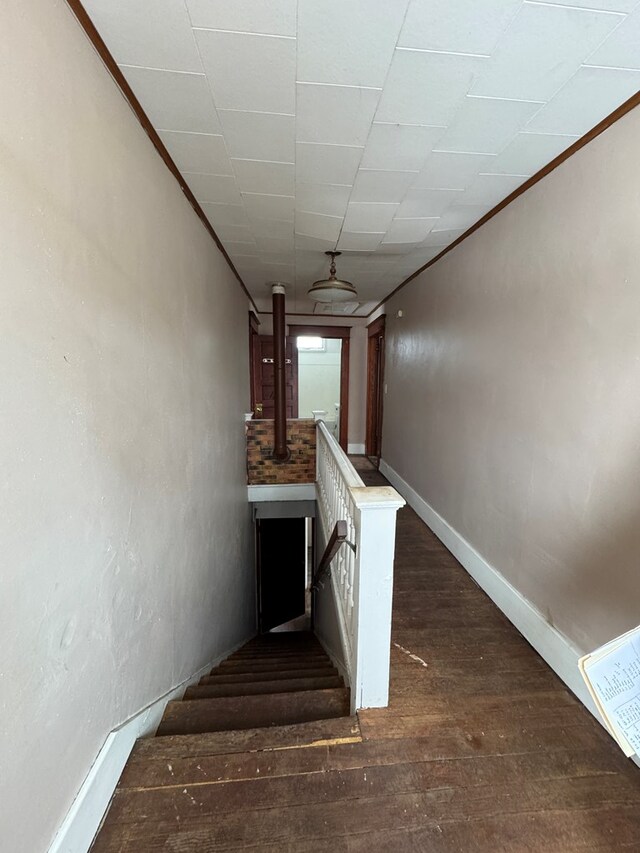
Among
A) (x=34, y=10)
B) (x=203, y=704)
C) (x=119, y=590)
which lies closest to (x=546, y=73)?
(x=34, y=10)

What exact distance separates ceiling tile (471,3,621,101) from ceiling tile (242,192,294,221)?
3.58ft

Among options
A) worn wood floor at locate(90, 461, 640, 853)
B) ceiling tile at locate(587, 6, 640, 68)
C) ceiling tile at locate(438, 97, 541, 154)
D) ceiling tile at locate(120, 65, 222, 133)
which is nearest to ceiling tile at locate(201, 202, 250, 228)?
ceiling tile at locate(120, 65, 222, 133)

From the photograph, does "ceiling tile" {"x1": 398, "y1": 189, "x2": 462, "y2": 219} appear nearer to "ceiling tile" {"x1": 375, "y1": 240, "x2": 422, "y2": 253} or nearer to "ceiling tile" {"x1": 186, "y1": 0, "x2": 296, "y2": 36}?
"ceiling tile" {"x1": 375, "y1": 240, "x2": 422, "y2": 253}

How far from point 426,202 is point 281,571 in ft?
18.0

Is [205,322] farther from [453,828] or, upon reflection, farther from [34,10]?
[453,828]

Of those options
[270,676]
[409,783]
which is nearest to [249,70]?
[409,783]

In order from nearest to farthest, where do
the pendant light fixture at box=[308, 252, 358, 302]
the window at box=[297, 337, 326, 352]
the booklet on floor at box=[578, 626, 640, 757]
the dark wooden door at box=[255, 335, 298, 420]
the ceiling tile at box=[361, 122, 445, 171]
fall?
the booklet on floor at box=[578, 626, 640, 757] < the ceiling tile at box=[361, 122, 445, 171] < the pendant light fixture at box=[308, 252, 358, 302] < the dark wooden door at box=[255, 335, 298, 420] < the window at box=[297, 337, 326, 352]

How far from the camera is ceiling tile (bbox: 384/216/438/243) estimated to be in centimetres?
224

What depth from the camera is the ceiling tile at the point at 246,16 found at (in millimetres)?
934

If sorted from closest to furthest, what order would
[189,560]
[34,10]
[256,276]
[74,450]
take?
[34,10] < [74,450] < [189,560] < [256,276]

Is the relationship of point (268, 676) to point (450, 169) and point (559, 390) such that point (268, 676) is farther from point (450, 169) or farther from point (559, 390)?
point (450, 169)

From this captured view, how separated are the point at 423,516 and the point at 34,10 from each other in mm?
3466

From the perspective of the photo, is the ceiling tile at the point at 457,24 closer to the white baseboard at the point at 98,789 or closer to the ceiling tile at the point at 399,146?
the ceiling tile at the point at 399,146

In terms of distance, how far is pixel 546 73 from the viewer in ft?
3.76
